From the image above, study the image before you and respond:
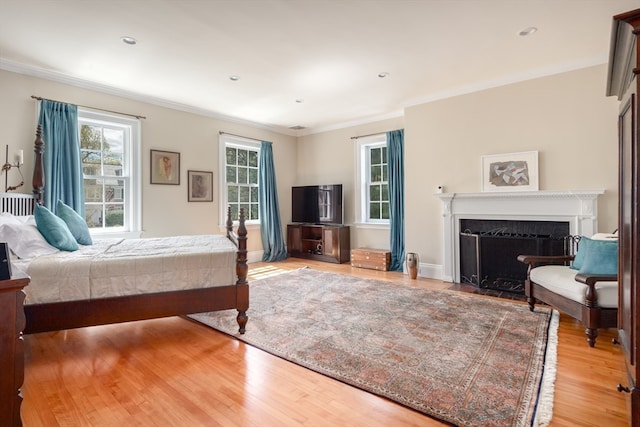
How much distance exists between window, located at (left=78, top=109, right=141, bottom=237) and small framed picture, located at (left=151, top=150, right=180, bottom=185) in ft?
0.78

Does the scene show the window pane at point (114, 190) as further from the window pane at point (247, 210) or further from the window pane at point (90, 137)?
the window pane at point (247, 210)

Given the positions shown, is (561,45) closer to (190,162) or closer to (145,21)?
(145,21)

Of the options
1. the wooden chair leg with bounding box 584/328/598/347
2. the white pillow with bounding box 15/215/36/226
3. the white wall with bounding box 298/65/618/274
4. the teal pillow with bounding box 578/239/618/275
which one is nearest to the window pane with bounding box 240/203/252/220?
the white wall with bounding box 298/65/618/274

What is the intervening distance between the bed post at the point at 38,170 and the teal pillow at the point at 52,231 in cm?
111

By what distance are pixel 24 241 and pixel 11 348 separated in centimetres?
172

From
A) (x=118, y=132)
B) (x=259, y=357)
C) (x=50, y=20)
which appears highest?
(x=50, y=20)

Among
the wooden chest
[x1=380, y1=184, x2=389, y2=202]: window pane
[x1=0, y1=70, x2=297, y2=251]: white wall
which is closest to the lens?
[x1=0, y1=70, x2=297, y2=251]: white wall

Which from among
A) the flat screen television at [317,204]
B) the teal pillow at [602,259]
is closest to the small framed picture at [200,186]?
the flat screen television at [317,204]

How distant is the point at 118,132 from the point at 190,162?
3.54ft

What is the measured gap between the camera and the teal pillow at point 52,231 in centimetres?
267

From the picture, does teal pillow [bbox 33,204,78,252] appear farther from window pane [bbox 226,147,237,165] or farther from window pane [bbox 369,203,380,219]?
window pane [bbox 369,203,380,219]

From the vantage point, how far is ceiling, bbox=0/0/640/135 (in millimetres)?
2623

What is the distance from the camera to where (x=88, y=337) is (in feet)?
8.83

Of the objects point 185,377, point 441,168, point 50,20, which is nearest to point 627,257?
point 185,377
